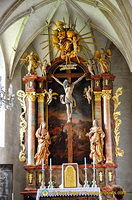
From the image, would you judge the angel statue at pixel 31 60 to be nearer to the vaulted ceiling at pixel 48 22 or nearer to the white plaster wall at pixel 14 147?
the vaulted ceiling at pixel 48 22

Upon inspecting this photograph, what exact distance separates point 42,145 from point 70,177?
1.62 meters

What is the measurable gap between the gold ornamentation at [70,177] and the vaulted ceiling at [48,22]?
446 centimetres

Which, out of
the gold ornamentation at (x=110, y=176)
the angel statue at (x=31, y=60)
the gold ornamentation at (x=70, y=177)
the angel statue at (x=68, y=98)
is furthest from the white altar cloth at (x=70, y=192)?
the angel statue at (x=31, y=60)

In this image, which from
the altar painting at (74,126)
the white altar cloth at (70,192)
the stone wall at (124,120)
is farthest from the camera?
the stone wall at (124,120)

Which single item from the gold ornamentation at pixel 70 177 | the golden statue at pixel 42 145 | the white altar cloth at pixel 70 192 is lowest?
the white altar cloth at pixel 70 192

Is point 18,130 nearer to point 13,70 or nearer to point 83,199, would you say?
point 13,70

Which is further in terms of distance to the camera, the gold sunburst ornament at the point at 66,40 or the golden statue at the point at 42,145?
the gold sunburst ornament at the point at 66,40

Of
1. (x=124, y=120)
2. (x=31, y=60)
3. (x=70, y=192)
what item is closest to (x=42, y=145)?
(x=70, y=192)

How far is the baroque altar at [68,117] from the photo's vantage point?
14.1 m

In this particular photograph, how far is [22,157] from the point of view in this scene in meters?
14.3

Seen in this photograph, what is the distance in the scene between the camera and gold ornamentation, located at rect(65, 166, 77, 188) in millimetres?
13570

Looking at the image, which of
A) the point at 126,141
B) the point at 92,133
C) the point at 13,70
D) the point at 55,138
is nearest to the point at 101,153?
the point at 92,133

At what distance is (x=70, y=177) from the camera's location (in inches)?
539

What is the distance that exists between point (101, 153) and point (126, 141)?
9.85ft
